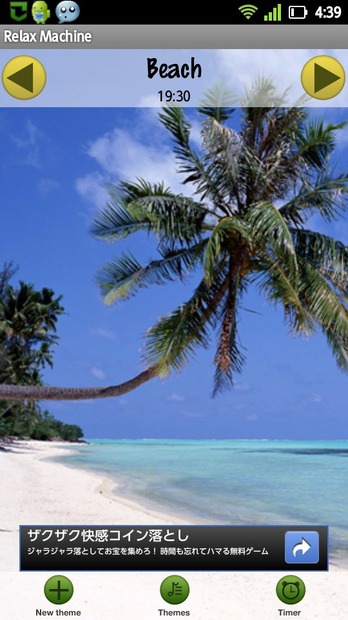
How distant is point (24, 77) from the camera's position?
2939mm

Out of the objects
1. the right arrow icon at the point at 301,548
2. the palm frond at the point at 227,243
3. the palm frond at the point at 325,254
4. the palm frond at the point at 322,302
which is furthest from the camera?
the palm frond at the point at 325,254

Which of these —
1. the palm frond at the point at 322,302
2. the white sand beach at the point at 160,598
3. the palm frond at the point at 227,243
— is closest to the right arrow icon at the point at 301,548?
the white sand beach at the point at 160,598

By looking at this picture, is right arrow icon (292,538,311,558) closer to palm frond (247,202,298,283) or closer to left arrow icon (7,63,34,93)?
left arrow icon (7,63,34,93)

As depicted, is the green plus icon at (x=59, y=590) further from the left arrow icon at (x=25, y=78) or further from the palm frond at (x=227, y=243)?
the palm frond at (x=227, y=243)

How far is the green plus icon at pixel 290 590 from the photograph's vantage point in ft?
8.86

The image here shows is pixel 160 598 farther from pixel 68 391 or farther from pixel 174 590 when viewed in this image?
pixel 68 391

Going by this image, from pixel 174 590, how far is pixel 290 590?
1.67 feet

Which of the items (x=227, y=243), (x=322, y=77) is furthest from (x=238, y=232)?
→ (x=322, y=77)

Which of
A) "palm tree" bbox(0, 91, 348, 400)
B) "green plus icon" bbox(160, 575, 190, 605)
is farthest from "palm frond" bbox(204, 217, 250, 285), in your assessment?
"green plus icon" bbox(160, 575, 190, 605)
